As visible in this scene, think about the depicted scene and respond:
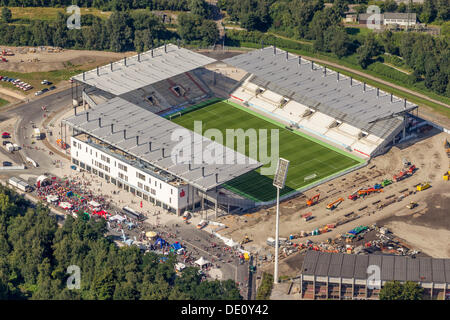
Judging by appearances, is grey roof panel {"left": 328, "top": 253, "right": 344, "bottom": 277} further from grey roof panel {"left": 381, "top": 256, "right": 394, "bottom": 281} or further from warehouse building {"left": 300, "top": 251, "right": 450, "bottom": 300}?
grey roof panel {"left": 381, "top": 256, "right": 394, "bottom": 281}

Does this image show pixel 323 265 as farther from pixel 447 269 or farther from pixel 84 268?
pixel 84 268

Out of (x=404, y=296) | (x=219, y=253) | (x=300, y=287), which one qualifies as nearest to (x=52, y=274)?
(x=219, y=253)

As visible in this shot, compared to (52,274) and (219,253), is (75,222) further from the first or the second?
(219,253)

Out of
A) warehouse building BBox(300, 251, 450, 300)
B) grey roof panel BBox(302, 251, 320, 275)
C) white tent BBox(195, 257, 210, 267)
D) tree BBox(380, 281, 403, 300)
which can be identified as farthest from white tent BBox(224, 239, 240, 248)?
tree BBox(380, 281, 403, 300)

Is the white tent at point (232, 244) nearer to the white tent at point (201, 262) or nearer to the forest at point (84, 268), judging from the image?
the white tent at point (201, 262)

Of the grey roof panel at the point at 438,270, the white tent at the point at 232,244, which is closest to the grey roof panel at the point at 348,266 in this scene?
the grey roof panel at the point at 438,270
